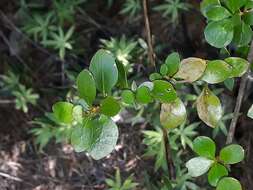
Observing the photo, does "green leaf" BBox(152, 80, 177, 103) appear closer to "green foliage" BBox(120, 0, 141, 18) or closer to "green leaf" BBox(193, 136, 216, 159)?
"green leaf" BBox(193, 136, 216, 159)

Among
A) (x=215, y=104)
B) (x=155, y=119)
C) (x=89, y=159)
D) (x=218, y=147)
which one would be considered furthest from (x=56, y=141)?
(x=215, y=104)

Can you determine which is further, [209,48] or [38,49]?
[38,49]

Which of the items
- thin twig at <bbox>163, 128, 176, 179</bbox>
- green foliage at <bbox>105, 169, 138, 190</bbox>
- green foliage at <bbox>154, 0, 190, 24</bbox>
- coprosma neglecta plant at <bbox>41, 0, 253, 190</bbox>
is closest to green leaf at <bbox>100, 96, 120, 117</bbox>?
coprosma neglecta plant at <bbox>41, 0, 253, 190</bbox>

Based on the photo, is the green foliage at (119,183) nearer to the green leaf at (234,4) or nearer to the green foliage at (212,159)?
the green foliage at (212,159)

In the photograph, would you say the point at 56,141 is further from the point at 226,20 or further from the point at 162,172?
the point at 226,20

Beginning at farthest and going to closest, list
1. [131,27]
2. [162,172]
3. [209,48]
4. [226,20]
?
[131,27] < [209,48] < [162,172] < [226,20]

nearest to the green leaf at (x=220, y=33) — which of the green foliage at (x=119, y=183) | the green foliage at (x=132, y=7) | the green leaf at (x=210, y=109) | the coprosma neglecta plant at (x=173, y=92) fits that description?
the coprosma neglecta plant at (x=173, y=92)

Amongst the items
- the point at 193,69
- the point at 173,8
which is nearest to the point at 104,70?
the point at 193,69
